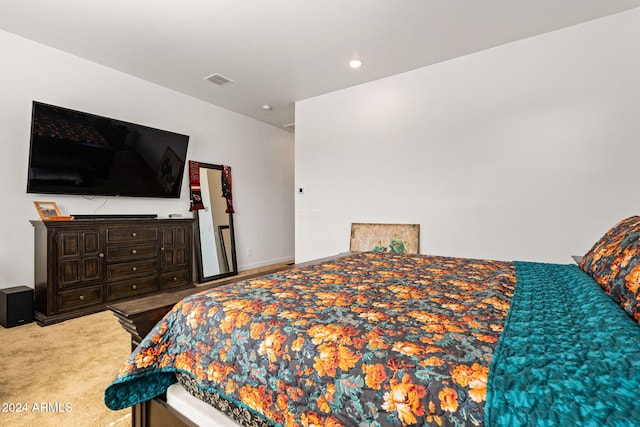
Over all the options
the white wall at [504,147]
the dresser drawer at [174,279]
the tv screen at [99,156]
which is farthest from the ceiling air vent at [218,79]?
the dresser drawer at [174,279]

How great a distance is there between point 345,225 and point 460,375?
Result: 3.57m

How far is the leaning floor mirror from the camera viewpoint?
15.2 feet

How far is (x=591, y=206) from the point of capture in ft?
9.14

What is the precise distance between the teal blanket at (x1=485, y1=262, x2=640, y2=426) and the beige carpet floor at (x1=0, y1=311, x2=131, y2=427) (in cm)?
180

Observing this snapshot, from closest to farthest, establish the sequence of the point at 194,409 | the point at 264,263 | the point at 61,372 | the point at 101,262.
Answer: the point at 194,409, the point at 61,372, the point at 101,262, the point at 264,263

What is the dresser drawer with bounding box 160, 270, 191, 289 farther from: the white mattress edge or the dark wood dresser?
the white mattress edge

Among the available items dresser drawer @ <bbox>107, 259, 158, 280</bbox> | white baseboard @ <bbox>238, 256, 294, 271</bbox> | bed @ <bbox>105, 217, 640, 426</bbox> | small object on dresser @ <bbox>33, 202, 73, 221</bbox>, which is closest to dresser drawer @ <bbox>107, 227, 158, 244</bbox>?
dresser drawer @ <bbox>107, 259, 158, 280</bbox>

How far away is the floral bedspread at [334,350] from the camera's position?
2.30 ft

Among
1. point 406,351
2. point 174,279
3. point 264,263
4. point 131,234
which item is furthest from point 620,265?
point 264,263

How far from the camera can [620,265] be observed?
1.21 meters

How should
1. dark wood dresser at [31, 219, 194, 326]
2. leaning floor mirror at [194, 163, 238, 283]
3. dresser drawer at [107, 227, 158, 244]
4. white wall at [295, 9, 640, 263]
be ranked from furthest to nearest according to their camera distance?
1. leaning floor mirror at [194, 163, 238, 283]
2. dresser drawer at [107, 227, 158, 244]
3. dark wood dresser at [31, 219, 194, 326]
4. white wall at [295, 9, 640, 263]

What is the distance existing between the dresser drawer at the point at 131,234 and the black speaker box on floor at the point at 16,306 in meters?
0.80

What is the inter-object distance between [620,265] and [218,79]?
13.7 feet

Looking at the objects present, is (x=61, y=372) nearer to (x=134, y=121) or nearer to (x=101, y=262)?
(x=101, y=262)
